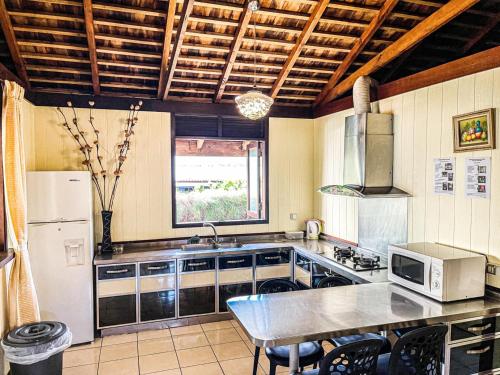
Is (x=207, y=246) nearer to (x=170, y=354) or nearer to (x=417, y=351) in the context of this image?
(x=170, y=354)

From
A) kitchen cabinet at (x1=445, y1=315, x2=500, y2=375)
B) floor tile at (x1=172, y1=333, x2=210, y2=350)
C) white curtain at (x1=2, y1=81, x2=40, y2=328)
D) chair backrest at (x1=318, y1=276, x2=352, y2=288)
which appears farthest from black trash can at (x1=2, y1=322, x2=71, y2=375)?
kitchen cabinet at (x1=445, y1=315, x2=500, y2=375)

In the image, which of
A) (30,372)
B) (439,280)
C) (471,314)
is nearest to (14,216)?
(30,372)

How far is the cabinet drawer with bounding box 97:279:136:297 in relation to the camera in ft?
13.8

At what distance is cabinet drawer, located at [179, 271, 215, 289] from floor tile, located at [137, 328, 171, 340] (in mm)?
541

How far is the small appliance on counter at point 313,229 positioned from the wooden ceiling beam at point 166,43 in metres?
2.75

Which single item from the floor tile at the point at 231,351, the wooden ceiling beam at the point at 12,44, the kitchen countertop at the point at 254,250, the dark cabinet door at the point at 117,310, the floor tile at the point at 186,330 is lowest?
the floor tile at the point at 186,330

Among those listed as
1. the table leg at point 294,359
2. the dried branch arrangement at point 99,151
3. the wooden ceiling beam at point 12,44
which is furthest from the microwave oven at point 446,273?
the wooden ceiling beam at point 12,44

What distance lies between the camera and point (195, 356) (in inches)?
149

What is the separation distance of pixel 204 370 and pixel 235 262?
1459mm

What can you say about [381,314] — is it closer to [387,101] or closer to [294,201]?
[387,101]

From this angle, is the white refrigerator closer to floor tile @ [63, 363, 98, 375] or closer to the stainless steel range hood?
floor tile @ [63, 363, 98, 375]

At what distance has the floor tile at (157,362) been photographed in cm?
353

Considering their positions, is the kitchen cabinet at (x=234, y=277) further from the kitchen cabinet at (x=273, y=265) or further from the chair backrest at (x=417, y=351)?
the chair backrest at (x=417, y=351)

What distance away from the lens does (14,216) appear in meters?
3.29
